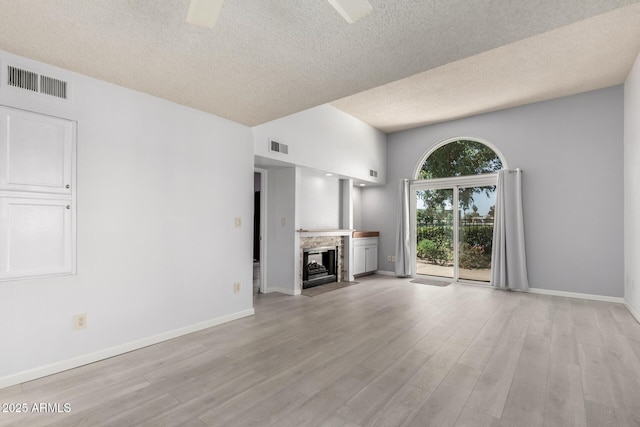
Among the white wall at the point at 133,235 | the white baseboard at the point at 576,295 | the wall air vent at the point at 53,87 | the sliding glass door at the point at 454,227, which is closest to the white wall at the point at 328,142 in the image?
the white wall at the point at 133,235

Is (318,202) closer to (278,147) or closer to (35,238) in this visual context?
(278,147)

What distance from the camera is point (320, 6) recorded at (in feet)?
5.80

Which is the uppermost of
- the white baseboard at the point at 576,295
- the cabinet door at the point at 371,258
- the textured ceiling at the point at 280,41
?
the textured ceiling at the point at 280,41

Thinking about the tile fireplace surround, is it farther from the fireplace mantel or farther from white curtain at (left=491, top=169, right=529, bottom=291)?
white curtain at (left=491, top=169, right=529, bottom=291)

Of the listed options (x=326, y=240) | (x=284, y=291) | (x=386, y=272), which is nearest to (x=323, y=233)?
(x=326, y=240)

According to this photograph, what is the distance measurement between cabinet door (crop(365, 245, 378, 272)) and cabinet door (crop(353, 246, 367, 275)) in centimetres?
13

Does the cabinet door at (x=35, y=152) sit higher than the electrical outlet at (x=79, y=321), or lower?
higher

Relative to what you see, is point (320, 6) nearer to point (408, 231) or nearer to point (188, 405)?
point (188, 405)

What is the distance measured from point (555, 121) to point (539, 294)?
2.88m

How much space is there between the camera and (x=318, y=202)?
592 cm

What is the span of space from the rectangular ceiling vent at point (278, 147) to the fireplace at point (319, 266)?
1760 millimetres

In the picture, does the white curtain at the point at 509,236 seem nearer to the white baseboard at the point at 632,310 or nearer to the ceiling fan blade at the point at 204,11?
the white baseboard at the point at 632,310

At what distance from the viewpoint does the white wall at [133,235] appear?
7.82ft

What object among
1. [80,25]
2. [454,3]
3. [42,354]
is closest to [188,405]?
[42,354]
